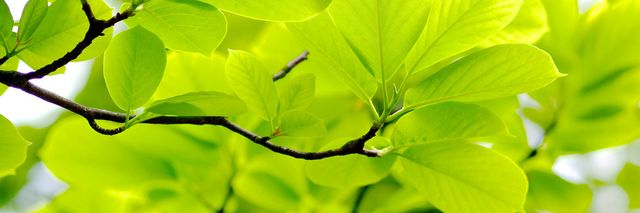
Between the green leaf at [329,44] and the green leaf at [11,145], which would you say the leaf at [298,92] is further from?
the green leaf at [11,145]

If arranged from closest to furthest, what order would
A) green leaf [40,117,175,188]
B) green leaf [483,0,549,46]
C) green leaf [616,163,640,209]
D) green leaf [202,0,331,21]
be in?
1. green leaf [202,0,331,21]
2. green leaf [483,0,549,46]
3. green leaf [40,117,175,188]
4. green leaf [616,163,640,209]

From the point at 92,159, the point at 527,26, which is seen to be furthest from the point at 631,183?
the point at 92,159

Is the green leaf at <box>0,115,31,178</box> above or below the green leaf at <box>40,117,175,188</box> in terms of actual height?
above

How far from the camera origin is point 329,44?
423 mm

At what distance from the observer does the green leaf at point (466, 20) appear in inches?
16.2

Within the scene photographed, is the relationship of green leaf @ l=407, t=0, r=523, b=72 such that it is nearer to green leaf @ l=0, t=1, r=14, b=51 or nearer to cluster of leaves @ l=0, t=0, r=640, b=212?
cluster of leaves @ l=0, t=0, r=640, b=212

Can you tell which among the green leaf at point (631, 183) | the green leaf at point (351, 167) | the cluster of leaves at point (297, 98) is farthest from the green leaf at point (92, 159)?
the green leaf at point (631, 183)

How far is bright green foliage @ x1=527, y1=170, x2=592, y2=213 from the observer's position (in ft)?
2.42

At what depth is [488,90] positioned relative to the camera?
41 centimetres

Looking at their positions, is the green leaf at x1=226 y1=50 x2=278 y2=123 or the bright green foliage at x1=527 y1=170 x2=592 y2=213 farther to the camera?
the bright green foliage at x1=527 y1=170 x2=592 y2=213

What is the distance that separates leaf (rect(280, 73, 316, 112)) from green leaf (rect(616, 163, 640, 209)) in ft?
2.00

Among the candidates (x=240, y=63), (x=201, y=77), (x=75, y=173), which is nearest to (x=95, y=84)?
(x=75, y=173)

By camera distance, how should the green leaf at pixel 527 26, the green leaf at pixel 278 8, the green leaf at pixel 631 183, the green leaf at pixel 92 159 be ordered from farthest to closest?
the green leaf at pixel 631 183
the green leaf at pixel 92 159
the green leaf at pixel 527 26
the green leaf at pixel 278 8

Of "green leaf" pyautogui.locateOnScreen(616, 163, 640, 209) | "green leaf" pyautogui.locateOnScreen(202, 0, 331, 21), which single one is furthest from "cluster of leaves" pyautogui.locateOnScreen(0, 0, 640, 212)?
"green leaf" pyautogui.locateOnScreen(616, 163, 640, 209)
